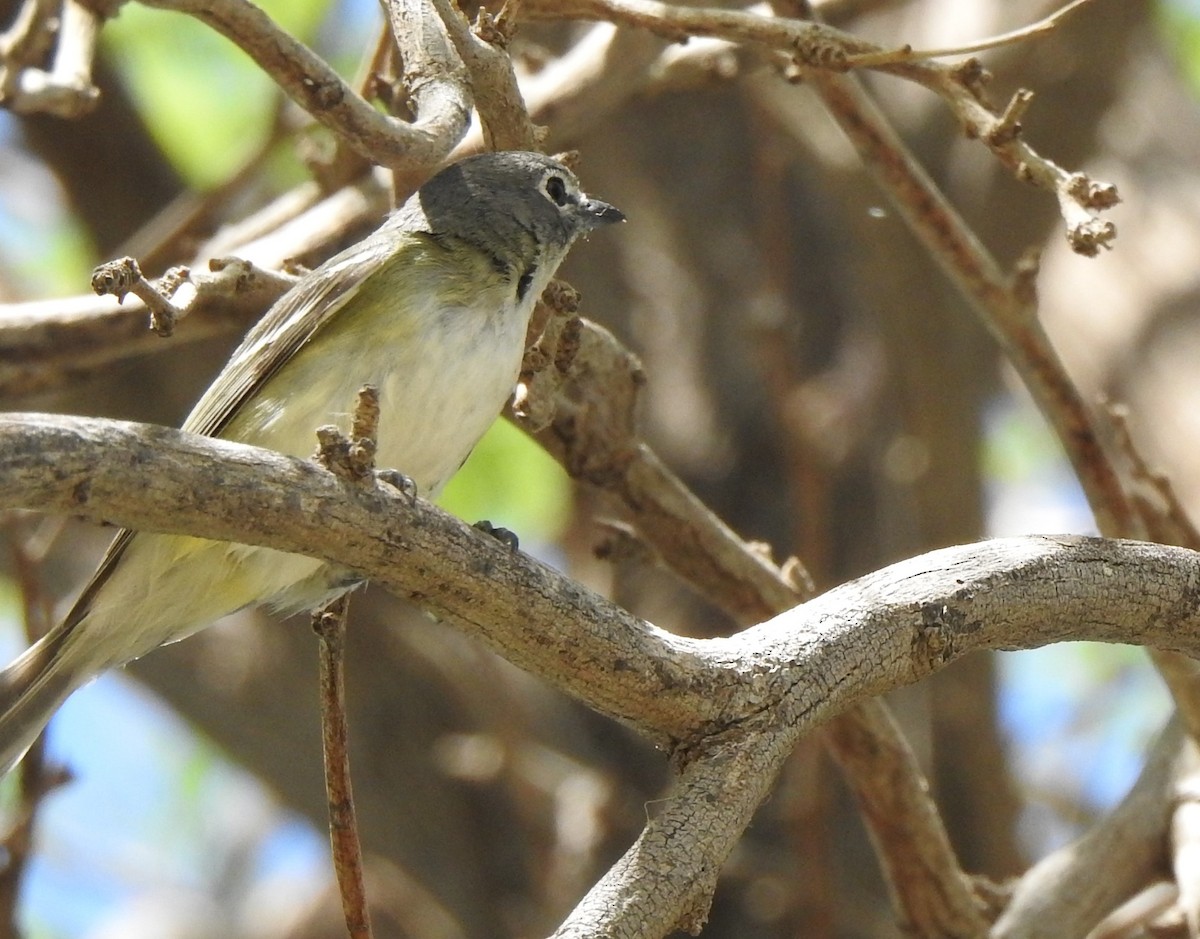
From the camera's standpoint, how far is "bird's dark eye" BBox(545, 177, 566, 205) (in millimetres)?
4234

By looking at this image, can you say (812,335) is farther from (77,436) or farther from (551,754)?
(77,436)

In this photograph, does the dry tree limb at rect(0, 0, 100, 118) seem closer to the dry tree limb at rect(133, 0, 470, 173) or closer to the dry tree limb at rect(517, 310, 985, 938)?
the dry tree limb at rect(133, 0, 470, 173)

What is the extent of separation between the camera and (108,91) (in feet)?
21.7

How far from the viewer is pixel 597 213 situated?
4312mm

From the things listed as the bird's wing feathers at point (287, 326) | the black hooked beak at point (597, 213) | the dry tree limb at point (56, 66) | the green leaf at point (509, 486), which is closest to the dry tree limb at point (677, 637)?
the bird's wing feathers at point (287, 326)

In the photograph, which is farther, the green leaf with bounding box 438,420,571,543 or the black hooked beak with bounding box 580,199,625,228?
the green leaf with bounding box 438,420,571,543

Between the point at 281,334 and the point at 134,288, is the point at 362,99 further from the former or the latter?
the point at 134,288

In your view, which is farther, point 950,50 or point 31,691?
point 31,691

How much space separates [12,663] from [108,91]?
3.75m

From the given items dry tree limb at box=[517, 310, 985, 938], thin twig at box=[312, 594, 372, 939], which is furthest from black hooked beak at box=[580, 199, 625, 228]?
thin twig at box=[312, 594, 372, 939]

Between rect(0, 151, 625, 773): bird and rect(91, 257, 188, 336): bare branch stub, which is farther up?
rect(0, 151, 625, 773): bird

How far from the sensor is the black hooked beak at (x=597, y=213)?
4.30 meters

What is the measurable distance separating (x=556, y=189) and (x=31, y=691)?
186 centimetres

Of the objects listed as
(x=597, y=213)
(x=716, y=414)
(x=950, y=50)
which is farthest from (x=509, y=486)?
(x=950, y=50)
